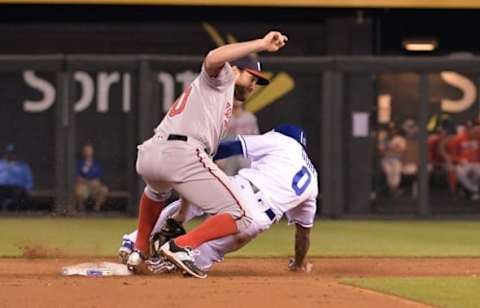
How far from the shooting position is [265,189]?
804 centimetres

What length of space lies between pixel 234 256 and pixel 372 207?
20.5 ft

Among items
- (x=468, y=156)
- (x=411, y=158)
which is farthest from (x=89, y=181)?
(x=468, y=156)

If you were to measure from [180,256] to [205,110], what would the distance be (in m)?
0.97

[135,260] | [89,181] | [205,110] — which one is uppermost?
Result: [205,110]

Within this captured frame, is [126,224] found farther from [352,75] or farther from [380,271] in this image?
[380,271]

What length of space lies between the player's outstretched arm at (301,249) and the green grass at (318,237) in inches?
65.4

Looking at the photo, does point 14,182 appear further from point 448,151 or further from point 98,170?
point 448,151

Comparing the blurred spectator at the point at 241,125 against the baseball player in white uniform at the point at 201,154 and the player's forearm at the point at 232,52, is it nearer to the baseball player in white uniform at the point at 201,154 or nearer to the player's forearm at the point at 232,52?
the baseball player in white uniform at the point at 201,154

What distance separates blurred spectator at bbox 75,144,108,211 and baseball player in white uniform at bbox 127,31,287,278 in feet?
27.0

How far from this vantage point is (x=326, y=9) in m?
17.6

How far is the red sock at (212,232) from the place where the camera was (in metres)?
7.69

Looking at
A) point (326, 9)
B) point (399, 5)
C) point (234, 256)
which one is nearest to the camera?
point (234, 256)

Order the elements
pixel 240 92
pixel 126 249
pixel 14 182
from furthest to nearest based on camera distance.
→ pixel 14 182, pixel 126 249, pixel 240 92

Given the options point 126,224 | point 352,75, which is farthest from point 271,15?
point 126,224
